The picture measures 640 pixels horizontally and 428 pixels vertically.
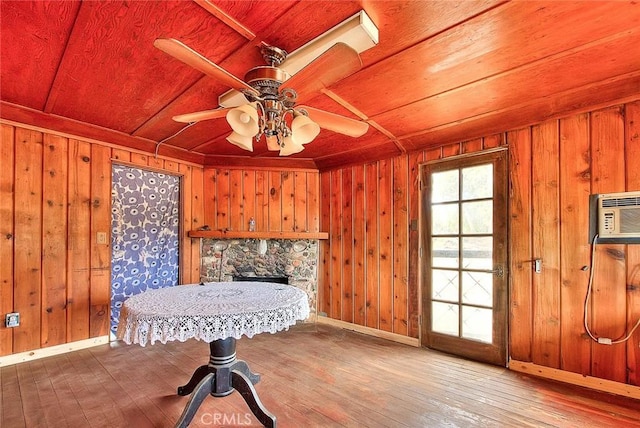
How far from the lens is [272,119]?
176cm

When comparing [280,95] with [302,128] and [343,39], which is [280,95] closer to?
[302,128]

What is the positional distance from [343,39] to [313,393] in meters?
2.34

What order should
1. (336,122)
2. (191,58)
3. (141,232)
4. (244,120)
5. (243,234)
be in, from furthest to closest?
1. (243,234)
2. (141,232)
3. (336,122)
4. (244,120)
5. (191,58)

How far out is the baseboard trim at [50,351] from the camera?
→ 2.69 metres

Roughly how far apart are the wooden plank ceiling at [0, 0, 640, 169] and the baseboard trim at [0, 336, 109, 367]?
2089 mm

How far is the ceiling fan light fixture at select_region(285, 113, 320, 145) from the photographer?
5.77ft

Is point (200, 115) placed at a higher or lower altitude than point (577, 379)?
higher

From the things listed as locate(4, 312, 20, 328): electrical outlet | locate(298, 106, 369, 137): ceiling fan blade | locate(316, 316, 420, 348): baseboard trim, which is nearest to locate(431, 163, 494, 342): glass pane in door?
locate(316, 316, 420, 348): baseboard trim

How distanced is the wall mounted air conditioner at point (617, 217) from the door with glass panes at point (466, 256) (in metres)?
0.64

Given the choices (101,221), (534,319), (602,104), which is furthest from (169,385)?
(602,104)

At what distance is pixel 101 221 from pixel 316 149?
8.21 ft

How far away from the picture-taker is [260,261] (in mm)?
4184

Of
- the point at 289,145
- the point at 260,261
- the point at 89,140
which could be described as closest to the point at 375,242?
the point at 260,261

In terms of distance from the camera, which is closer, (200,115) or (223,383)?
(200,115)
